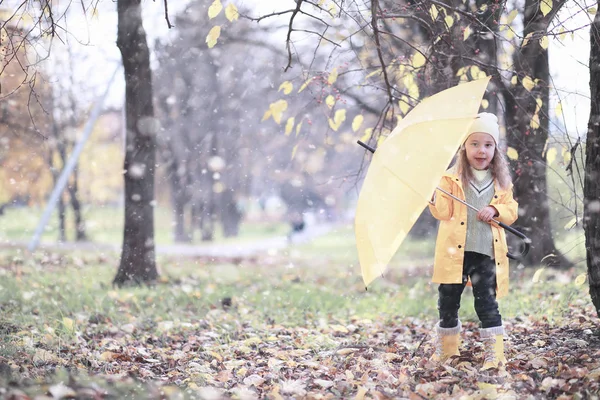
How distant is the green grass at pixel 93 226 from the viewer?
71.9 feet

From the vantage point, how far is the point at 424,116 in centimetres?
388

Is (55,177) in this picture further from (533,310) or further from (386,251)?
(386,251)

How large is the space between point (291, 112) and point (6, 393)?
15.8 metres

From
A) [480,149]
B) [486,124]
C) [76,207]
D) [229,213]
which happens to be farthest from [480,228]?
[229,213]

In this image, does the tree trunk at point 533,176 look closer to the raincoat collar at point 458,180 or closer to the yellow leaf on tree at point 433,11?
the yellow leaf on tree at point 433,11

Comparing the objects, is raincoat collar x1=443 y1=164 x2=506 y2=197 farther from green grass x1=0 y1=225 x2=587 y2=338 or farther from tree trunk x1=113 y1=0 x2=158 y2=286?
tree trunk x1=113 y1=0 x2=158 y2=286

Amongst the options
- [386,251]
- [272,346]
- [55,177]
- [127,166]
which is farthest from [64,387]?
[55,177]

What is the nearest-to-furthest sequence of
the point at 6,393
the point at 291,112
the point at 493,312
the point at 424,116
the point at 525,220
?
the point at 6,393 → the point at 424,116 → the point at 493,312 → the point at 525,220 → the point at 291,112

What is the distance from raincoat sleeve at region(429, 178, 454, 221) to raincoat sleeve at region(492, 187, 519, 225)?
11.4 inches

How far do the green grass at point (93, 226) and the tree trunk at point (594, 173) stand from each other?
16.8m

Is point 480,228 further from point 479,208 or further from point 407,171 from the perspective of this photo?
point 407,171

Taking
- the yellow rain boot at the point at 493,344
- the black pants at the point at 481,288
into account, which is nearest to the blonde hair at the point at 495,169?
the black pants at the point at 481,288

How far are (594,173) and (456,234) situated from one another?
1.11 metres

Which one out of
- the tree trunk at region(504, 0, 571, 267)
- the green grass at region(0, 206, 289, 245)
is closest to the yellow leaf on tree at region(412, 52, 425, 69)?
the tree trunk at region(504, 0, 571, 267)
